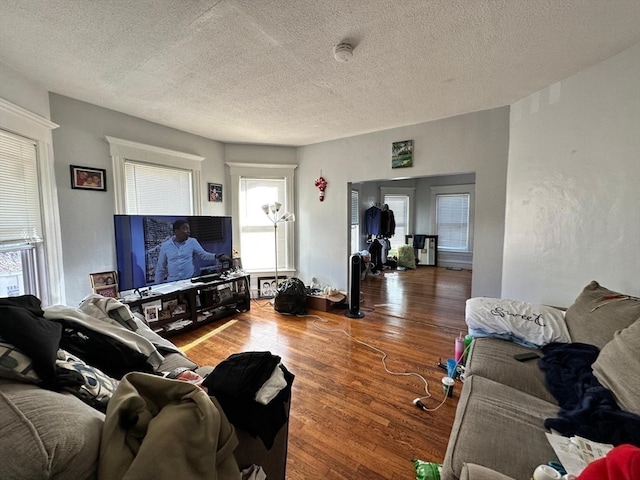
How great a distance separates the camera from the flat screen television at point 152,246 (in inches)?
102

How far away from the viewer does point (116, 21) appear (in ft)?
4.84

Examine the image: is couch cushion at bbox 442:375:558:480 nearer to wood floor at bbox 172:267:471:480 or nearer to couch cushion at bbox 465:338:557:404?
couch cushion at bbox 465:338:557:404

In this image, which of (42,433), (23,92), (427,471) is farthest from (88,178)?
(427,471)

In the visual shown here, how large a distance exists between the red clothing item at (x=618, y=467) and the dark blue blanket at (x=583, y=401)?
47 cm

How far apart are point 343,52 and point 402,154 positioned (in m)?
1.85

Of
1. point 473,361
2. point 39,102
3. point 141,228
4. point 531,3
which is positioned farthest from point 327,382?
point 39,102

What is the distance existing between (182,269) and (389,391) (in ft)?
8.22

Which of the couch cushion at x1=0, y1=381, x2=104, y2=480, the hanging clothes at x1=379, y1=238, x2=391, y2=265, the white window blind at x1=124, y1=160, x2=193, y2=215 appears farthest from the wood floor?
the hanging clothes at x1=379, y1=238, x2=391, y2=265

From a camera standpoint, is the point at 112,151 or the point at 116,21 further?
the point at 112,151

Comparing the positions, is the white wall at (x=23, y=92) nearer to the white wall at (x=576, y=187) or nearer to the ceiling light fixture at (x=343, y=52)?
the ceiling light fixture at (x=343, y=52)

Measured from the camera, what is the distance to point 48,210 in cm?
228

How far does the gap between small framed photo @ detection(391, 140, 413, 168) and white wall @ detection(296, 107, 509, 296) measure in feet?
0.18

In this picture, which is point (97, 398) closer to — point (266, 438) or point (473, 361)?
point (266, 438)

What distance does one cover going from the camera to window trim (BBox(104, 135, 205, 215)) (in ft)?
9.18
